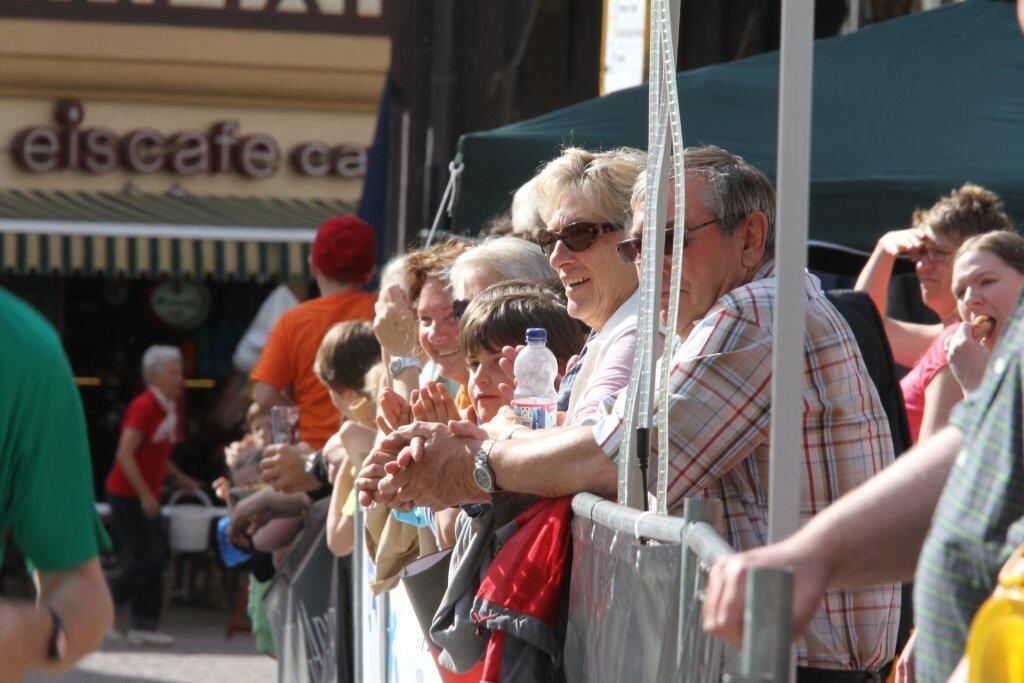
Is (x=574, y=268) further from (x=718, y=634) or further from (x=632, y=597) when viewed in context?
(x=718, y=634)

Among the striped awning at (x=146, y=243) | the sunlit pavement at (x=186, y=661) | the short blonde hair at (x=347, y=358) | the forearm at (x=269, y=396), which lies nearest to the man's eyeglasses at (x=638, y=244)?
the short blonde hair at (x=347, y=358)

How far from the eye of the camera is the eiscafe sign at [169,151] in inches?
574

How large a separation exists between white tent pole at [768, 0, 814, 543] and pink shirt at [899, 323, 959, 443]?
2.47 metres

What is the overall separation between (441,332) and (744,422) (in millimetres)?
1942

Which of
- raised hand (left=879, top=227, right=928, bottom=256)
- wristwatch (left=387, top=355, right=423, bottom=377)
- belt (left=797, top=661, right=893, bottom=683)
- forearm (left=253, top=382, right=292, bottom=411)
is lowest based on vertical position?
belt (left=797, top=661, right=893, bottom=683)

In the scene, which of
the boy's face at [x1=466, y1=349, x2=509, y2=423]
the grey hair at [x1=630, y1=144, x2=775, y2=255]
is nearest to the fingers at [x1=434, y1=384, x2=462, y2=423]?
the boy's face at [x1=466, y1=349, x2=509, y2=423]

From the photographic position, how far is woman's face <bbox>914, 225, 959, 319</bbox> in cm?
493

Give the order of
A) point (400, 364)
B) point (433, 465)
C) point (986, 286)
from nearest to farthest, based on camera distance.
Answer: point (433, 465)
point (986, 286)
point (400, 364)

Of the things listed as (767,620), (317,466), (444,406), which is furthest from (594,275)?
(317,466)

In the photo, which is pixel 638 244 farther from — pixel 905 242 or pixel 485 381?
pixel 905 242

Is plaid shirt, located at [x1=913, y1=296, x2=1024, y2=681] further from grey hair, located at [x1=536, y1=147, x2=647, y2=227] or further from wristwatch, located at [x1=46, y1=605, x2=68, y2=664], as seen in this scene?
grey hair, located at [x1=536, y1=147, x2=647, y2=227]

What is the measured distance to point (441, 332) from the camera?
4707mm

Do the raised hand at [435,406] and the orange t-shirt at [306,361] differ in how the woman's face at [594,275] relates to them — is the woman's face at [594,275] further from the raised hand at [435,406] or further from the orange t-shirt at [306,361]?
the orange t-shirt at [306,361]

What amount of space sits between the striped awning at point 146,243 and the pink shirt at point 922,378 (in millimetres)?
9177
